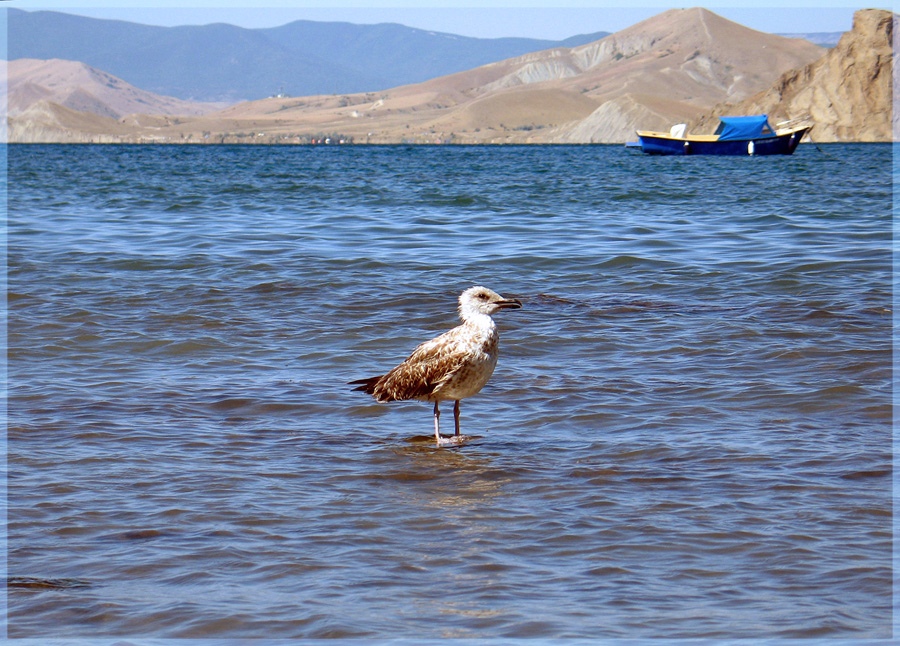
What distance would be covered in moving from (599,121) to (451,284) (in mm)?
169809

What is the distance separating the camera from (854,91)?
11338 centimetres

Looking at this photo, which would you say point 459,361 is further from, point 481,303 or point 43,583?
point 43,583

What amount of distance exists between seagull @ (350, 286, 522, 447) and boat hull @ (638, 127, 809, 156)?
71074 millimetres

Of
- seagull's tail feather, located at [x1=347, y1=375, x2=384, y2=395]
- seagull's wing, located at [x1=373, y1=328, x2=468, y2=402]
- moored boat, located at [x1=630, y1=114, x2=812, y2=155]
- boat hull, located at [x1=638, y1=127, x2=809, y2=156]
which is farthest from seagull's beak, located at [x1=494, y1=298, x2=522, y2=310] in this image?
boat hull, located at [x1=638, y1=127, x2=809, y2=156]

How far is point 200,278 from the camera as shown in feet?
45.0

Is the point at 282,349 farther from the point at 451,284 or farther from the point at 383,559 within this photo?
the point at 383,559

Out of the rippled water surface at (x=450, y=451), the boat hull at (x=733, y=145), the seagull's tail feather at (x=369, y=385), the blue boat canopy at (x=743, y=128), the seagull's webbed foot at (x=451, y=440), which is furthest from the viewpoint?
the boat hull at (x=733, y=145)

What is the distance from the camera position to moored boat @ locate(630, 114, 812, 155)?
242ft

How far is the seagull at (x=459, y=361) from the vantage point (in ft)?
21.7

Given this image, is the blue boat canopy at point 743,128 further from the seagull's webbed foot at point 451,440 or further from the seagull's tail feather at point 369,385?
the seagull's webbed foot at point 451,440

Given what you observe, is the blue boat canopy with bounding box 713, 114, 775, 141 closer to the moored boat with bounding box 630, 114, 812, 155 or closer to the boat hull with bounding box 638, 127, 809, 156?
the moored boat with bounding box 630, 114, 812, 155

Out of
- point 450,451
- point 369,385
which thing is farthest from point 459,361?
point 369,385

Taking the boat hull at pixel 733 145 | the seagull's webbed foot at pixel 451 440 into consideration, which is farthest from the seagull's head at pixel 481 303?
the boat hull at pixel 733 145

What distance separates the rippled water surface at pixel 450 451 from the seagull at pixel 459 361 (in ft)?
1.15
